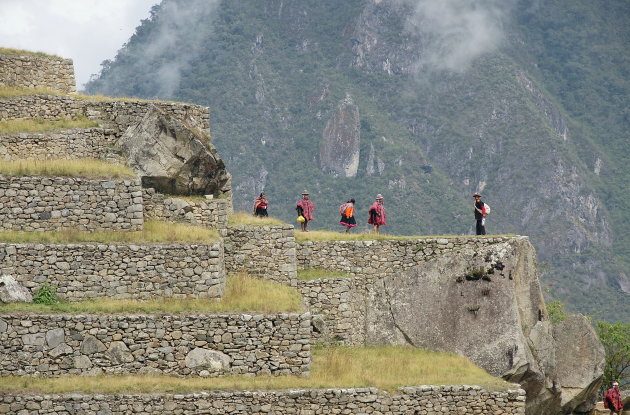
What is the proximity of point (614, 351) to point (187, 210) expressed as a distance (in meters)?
27.2

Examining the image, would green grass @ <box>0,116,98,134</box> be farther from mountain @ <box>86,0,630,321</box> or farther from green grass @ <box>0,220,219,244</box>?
mountain @ <box>86,0,630,321</box>

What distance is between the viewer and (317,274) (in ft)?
136

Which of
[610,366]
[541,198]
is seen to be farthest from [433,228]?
[610,366]

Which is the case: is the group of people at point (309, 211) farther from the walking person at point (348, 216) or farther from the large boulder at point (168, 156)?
the large boulder at point (168, 156)

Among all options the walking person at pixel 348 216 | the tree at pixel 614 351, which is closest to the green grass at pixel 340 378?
the walking person at pixel 348 216

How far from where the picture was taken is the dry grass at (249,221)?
40.8 meters

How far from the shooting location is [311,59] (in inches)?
5817

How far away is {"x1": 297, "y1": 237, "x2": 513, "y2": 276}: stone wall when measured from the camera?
138ft

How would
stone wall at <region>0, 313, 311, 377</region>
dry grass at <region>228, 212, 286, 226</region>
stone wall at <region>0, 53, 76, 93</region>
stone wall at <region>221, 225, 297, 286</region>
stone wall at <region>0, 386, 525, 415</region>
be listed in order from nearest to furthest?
stone wall at <region>0, 386, 525, 415</region>
stone wall at <region>0, 313, 311, 377</region>
stone wall at <region>221, 225, 297, 286</region>
dry grass at <region>228, 212, 286, 226</region>
stone wall at <region>0, 53, 76, 93</region>

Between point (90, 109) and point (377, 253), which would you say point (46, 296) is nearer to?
point (90, 109)

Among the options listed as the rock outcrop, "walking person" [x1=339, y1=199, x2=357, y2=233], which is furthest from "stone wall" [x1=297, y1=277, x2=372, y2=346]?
the rock outcrop

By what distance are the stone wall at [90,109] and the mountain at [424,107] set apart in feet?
185

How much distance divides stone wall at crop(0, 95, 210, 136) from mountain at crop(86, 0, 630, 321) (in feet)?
185

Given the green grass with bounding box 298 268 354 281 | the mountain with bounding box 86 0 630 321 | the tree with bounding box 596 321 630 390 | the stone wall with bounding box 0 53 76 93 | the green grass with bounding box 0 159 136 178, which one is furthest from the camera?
the mountain with bounding box 86 0 630 321
